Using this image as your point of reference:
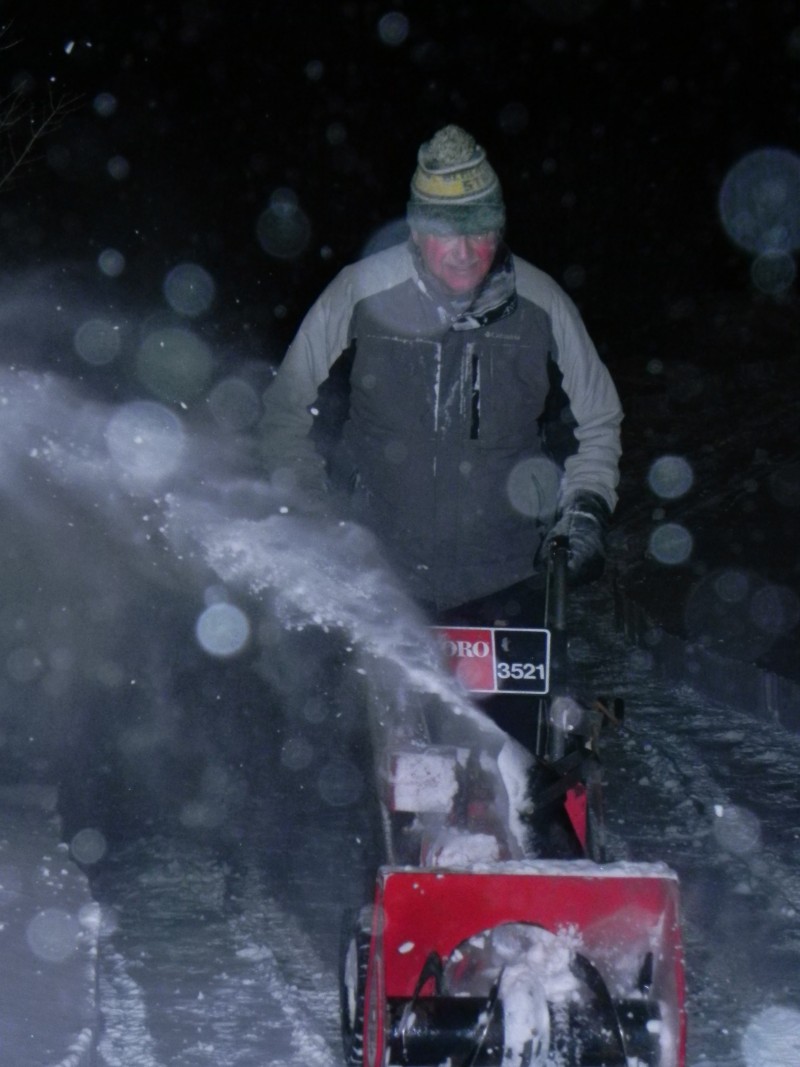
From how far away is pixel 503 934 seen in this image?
2.77 metres

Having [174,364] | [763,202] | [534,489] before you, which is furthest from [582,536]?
[763,202]

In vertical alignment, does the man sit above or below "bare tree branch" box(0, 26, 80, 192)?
below

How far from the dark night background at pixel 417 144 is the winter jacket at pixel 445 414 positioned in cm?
1349

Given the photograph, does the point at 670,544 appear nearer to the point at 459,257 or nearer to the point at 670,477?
the point at 670,477

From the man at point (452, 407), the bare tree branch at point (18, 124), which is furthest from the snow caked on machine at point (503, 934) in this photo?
the bare tree branch at point (18, 124)

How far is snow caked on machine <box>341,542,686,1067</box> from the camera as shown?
2.62m

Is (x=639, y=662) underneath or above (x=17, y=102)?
underneath

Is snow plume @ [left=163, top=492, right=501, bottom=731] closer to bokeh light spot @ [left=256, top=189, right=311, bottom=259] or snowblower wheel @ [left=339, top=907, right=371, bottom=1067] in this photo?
snowblower wheel @ [left=339, top=907, right=371, bottom=1067]

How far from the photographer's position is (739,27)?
33.8 m

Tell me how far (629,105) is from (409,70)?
6290mm

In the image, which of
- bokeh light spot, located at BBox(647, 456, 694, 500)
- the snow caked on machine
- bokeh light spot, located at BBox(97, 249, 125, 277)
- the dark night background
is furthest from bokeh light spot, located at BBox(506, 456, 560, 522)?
bokeh light spot, located at BBox(97, 249, 125, 277)

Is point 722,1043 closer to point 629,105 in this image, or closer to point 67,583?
point 67,583

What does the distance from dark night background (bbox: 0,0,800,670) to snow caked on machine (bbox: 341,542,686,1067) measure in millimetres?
14371

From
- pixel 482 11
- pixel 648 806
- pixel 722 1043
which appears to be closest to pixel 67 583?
pixel 648 806
